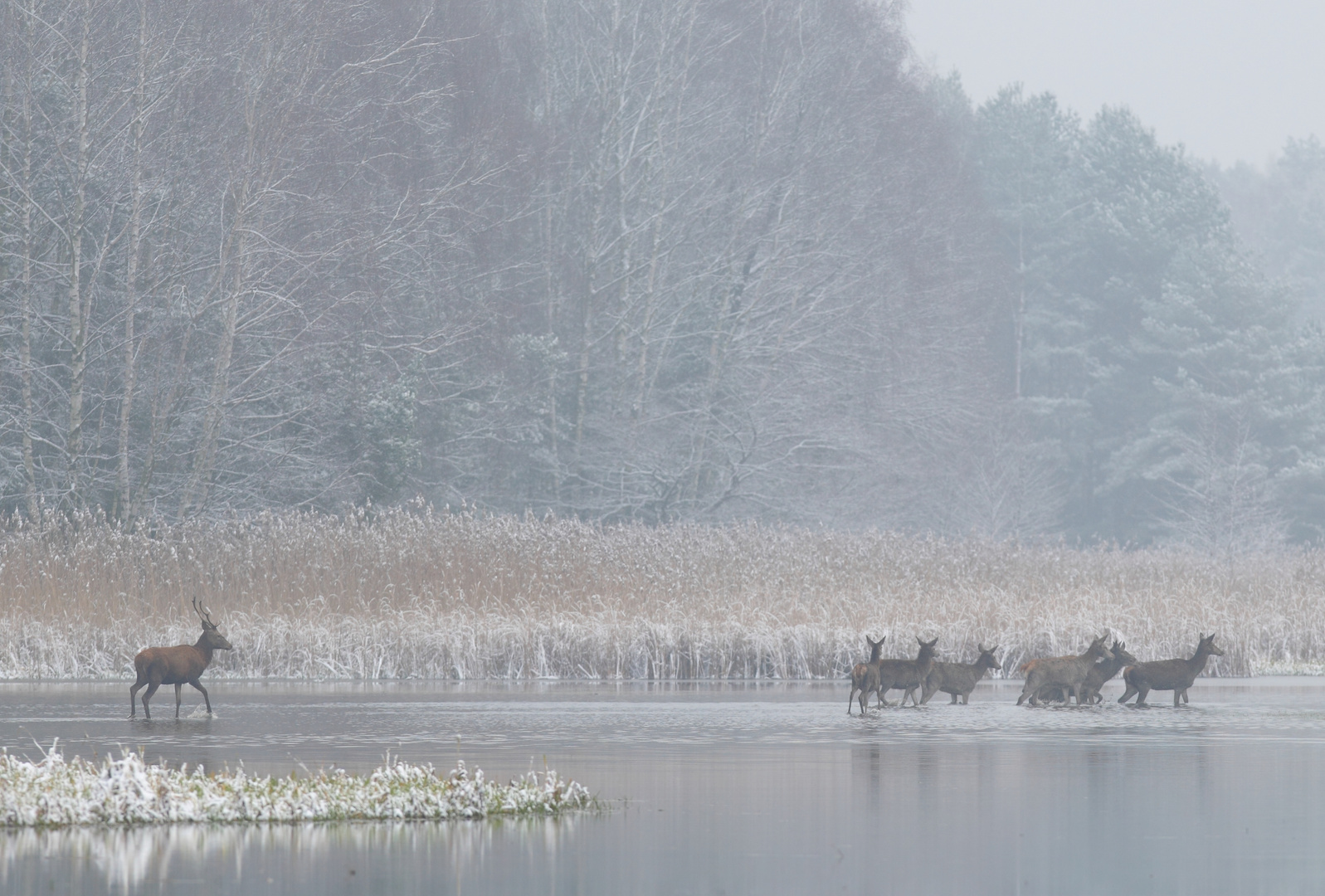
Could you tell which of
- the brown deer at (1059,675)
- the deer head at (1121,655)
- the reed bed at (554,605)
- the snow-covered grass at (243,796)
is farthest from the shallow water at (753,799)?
the reed bed at (554,605)

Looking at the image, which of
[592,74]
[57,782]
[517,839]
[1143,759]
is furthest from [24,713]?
[592,74]

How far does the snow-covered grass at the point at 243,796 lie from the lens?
8188 mm

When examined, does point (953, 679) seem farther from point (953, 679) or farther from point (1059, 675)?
point (1059, 675)

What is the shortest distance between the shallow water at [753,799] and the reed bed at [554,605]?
11.8ft

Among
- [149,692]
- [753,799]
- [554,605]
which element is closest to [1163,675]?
[753,799]

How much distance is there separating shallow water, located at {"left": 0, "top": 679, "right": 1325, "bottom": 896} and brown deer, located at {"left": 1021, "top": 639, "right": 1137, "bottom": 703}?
25cm

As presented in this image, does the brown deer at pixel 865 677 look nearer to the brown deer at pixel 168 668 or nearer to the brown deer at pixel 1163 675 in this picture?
the brown deer at pixel 1163 675

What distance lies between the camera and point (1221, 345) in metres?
55.9

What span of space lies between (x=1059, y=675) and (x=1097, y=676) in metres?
0.60

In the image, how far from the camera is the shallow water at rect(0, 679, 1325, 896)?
7.00m

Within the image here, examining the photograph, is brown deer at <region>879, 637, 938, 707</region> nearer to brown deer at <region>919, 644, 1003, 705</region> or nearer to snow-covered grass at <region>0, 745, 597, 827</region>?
brown deer at <region>919, 644, 1003, 705</region>

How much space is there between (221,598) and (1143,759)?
42.2ft

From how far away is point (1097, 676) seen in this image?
15.8m

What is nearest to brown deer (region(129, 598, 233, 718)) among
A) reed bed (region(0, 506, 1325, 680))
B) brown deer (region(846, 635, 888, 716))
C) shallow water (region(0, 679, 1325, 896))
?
shallow water (region(0, 679, 1325, 896))
